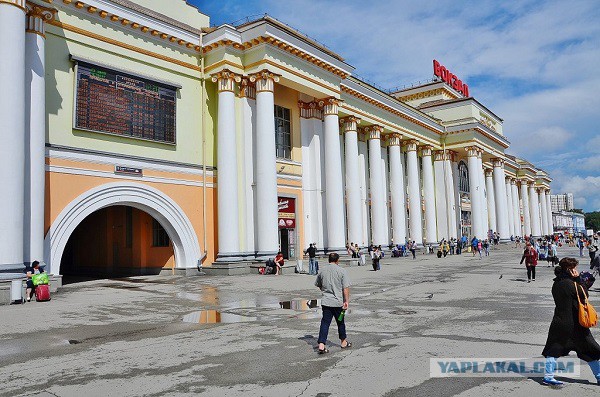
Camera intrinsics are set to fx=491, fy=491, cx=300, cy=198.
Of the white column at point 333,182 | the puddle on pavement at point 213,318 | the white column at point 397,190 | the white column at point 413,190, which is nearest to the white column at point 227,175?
the white column at point 333,182

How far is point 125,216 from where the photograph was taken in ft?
82.9

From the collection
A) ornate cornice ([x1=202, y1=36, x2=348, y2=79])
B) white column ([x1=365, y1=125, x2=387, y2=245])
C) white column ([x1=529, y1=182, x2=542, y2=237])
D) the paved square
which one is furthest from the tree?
the paved square

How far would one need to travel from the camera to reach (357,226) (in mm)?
31438

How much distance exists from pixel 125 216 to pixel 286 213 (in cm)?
865

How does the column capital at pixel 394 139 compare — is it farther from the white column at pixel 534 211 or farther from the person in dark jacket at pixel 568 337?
the white column at pixel 534 211

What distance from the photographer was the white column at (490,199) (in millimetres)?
52625

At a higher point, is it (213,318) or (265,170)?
(265,170)

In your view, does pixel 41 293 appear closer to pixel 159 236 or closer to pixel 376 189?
pixel 159 236

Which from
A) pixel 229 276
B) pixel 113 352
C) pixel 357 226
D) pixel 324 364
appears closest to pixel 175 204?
pixel 229 276

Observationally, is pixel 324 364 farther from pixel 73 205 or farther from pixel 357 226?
pixel 357 226

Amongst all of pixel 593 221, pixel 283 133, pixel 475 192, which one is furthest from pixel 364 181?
pixel 593 221

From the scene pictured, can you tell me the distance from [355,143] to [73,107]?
18.4 meters

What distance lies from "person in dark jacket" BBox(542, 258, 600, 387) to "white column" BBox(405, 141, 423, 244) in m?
35.6

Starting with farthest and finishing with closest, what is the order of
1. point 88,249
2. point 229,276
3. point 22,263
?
point 88,249 < point 229,276 < point 22,263
